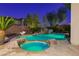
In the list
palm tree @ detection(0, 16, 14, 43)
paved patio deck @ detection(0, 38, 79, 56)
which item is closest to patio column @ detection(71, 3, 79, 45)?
paved patio deck @ detection(0, 38, 79, 56)

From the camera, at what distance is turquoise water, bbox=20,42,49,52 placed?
1.51m

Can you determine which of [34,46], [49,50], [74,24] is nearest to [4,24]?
[34,46]

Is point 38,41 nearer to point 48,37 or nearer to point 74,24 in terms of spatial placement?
point 48,37

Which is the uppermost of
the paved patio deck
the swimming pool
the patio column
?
the patio column

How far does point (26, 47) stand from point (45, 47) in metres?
0.13

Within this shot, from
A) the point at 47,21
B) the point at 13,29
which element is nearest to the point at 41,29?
the point at 47,21

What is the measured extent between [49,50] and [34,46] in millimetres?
109

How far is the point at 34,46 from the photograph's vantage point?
59.7 inches

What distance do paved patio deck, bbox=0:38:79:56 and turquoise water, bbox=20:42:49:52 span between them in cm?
3

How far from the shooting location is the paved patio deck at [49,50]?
1490 millimetres

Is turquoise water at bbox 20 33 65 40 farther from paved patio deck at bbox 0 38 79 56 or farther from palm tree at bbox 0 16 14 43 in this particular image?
palm tree at bbox 0 16 14 43

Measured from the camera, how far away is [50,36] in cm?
153

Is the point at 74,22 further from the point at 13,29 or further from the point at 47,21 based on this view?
the point at 13,29

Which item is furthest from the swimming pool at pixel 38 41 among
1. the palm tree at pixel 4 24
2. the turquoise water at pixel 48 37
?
the palm tree at pixel 4 24
